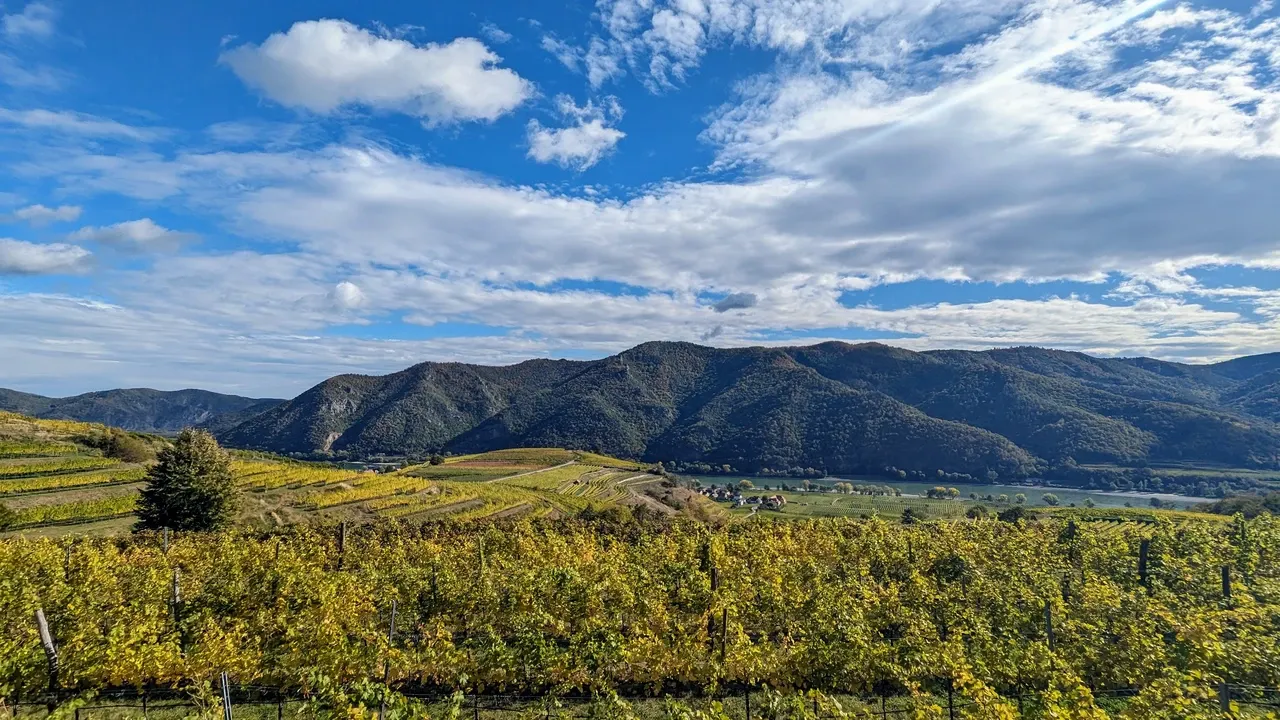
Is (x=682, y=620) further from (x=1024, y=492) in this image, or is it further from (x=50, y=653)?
(x=1024, y=492)

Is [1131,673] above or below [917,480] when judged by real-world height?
above

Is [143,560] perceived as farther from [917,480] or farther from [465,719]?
[917,480]

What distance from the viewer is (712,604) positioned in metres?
22.1

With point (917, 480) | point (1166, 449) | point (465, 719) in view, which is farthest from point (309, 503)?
point (1166, 449)

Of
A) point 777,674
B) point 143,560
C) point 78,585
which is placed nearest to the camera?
point 777,674

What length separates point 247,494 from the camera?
52250mm

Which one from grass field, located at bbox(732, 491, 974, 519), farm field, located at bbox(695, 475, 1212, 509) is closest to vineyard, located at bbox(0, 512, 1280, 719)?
grass field, located at bbox(732, 491, 974, 519)

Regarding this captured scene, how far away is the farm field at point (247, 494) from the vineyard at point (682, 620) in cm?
1458

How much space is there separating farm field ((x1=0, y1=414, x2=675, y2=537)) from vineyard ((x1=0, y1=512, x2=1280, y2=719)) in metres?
14.6

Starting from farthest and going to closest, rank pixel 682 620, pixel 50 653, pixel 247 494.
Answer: pixel 247 494
pixel 682 620
pixel 50 653

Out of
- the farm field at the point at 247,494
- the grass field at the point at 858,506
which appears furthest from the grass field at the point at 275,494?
the grass field at the point at 858,506

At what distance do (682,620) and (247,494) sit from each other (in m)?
47.3

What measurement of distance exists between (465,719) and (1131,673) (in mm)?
19428

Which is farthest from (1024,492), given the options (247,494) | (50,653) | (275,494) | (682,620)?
(50,653)
